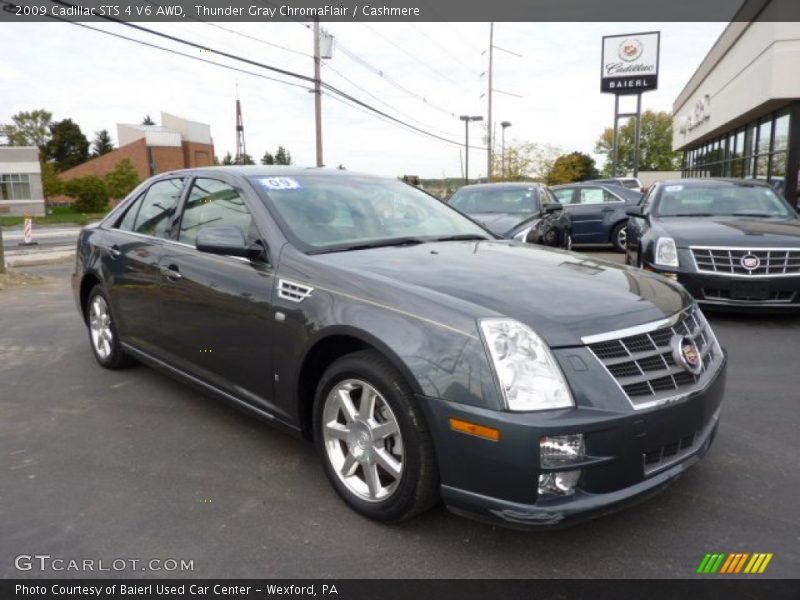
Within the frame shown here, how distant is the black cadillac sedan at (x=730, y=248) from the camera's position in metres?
6.02

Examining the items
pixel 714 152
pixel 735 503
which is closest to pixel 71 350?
pixel 735 503

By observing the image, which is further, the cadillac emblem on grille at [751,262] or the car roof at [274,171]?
the cadillac emblem on grille at [751,262]

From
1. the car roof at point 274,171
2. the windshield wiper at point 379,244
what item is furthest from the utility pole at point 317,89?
the windshield wiper at point 379,244

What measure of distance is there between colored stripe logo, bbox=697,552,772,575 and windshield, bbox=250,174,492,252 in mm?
2138

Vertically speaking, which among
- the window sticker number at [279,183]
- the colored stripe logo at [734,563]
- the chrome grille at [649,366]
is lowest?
the colored stripe logo at [734,563]

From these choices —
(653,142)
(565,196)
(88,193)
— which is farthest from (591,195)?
(653,142)

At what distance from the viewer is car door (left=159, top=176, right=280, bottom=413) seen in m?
3.31

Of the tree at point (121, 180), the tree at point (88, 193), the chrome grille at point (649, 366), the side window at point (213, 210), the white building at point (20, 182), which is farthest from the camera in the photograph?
the tree at point (88, 193)

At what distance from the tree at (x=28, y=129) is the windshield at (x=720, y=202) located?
78429mm

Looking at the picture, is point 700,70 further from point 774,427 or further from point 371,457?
point 371,457

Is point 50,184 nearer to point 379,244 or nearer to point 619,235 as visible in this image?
point 619,235

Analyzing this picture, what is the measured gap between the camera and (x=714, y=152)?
27406 millimetres

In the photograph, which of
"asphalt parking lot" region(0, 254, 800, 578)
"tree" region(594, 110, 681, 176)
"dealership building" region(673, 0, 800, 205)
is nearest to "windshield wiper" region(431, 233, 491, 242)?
"asphalt parking lot" region(0, 254, 800, 578)

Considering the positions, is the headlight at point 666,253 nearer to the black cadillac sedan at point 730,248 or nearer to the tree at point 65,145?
the black cadillac sedan at point 730,248
